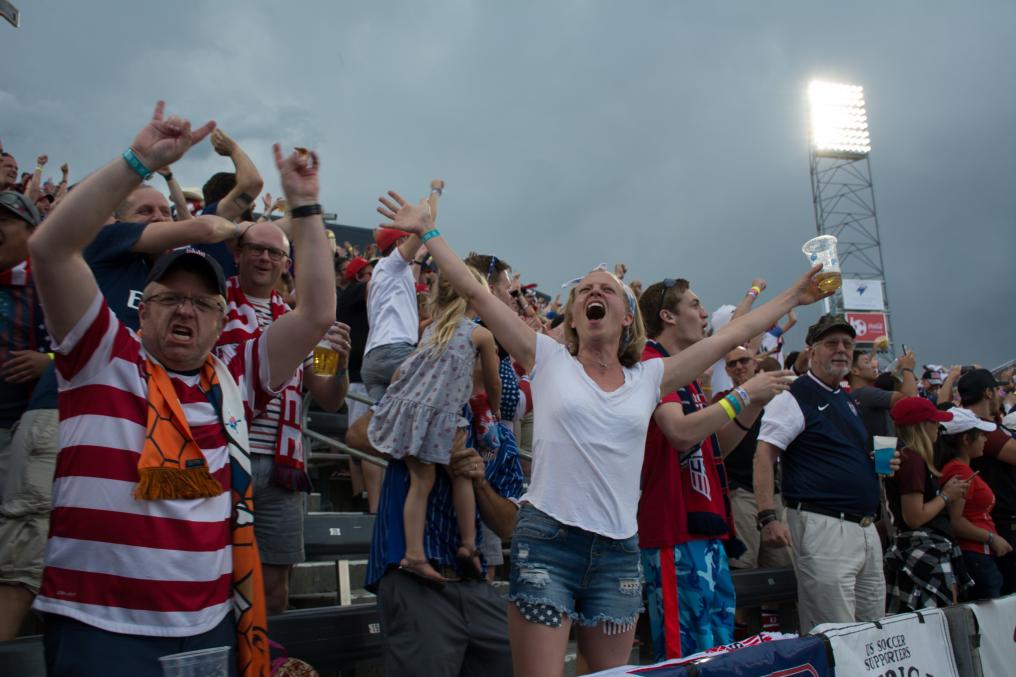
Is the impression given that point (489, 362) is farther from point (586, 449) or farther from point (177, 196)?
point (177, 196)

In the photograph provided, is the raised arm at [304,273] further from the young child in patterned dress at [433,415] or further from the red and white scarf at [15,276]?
the red and white scarf at [15,276]

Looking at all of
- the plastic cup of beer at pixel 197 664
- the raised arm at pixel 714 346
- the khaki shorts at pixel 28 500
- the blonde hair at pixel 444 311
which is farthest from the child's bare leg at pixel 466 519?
the plastic cup of beer at pixel 197 664

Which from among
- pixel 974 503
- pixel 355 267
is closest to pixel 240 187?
pixel 355 267

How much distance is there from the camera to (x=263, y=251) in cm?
363

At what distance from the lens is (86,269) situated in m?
2.13

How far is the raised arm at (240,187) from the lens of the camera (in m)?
3.73

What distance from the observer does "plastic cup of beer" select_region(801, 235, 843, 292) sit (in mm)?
3875

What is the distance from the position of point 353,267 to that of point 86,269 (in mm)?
5234

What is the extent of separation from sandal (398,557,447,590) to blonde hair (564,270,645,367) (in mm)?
A: 1030

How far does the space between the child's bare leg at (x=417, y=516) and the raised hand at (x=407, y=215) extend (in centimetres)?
96

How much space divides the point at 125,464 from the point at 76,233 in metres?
0.60

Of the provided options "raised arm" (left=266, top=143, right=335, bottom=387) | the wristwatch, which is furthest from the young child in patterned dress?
the wristwatch

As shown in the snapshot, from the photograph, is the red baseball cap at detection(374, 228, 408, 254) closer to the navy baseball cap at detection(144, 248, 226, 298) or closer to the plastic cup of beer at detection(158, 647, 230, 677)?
the navy baseball cap at detection(144, 248, 226, 298)

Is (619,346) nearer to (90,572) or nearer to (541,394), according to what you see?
(541,394)
